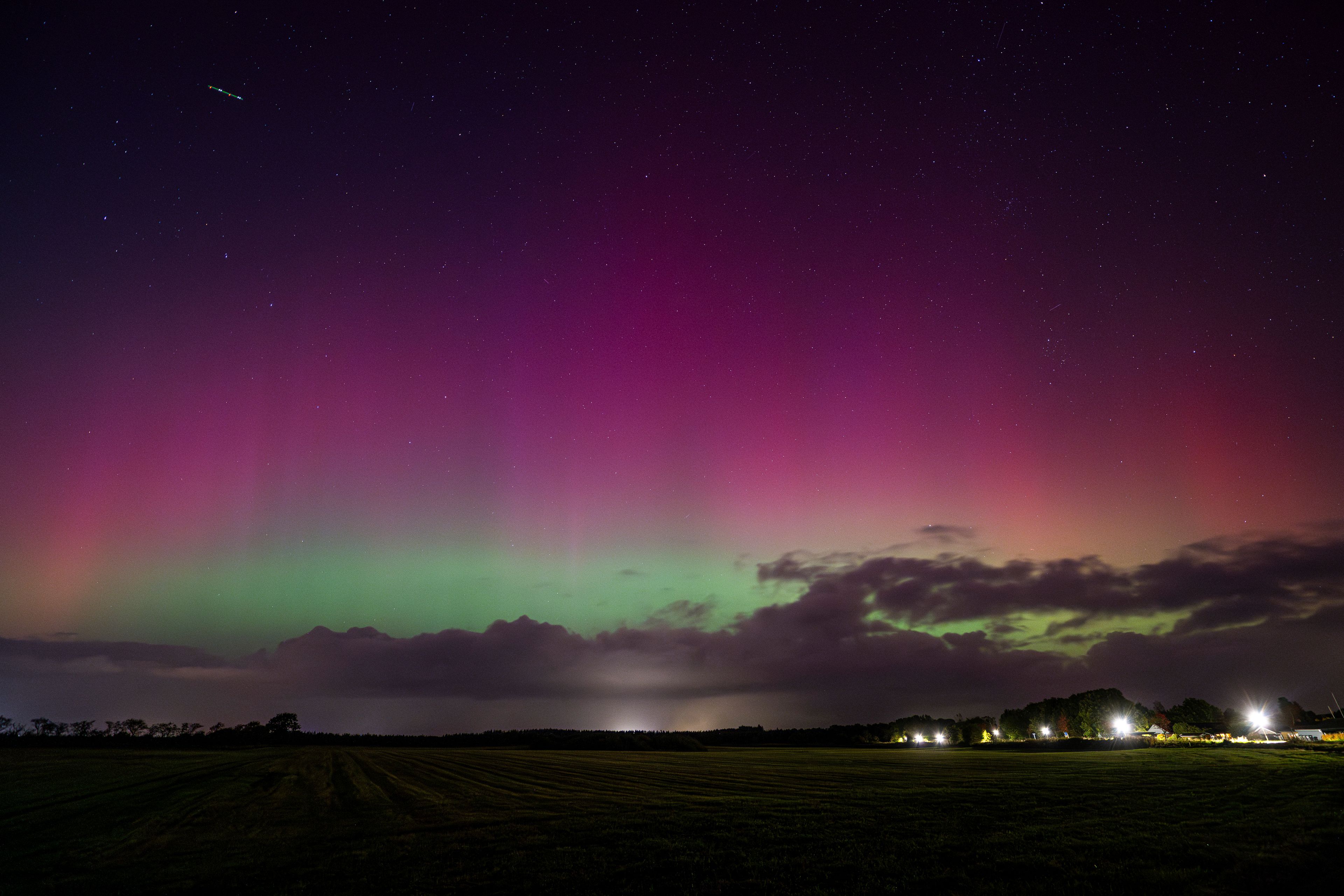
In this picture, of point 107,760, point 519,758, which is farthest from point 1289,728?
point 107,760

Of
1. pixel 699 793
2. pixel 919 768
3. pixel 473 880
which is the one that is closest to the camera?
pixel 473 880

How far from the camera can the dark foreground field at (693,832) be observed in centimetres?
1759

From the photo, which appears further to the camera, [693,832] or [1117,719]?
[1117,719]

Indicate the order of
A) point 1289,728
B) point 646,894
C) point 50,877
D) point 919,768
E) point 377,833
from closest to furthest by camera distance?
point 646,894, point 50,877, point 377,833, point 919,768, point 1289,728

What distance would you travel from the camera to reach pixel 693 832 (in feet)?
79.5

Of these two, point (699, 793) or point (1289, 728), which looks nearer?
point (699, 793)

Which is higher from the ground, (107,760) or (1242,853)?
(1242,853)

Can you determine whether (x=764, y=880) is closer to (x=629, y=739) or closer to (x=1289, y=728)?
(x=629, y=739)

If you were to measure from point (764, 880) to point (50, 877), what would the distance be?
2052cm

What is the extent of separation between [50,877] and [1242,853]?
3379 cm

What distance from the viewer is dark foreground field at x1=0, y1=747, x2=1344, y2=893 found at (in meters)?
17.6

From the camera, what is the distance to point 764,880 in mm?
17234

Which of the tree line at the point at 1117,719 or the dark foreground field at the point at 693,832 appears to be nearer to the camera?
the dark foreground field at the point at 693,832

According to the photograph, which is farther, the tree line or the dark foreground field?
the tree line
